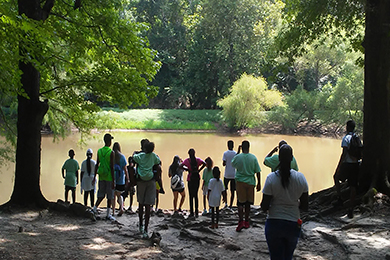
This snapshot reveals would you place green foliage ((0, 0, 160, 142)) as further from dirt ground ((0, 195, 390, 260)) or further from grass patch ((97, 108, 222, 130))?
grass patch ((97, 108, 222, 130))

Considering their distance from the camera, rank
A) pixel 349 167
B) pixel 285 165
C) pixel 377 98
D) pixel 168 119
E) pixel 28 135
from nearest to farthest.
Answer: pixel 285 165 → pixel 349 167 → pixel 377 98 → pixel 28 135 → pixel 168 119

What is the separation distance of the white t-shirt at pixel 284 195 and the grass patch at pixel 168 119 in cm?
3879

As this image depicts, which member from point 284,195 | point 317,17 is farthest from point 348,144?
point 317,17

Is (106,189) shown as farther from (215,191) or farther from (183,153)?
(183,153)

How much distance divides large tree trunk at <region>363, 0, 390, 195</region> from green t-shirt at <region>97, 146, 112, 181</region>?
523 centimetres

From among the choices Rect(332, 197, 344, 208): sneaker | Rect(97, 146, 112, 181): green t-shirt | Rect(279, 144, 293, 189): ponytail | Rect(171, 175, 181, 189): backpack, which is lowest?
Rect(332, 197, 344, 208): sneaker

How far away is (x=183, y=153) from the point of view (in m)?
27.0

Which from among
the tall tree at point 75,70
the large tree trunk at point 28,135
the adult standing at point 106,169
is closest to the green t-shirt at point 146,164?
the adult standing at point 106,169

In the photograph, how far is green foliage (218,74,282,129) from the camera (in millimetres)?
39875

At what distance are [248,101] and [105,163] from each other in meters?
32.7

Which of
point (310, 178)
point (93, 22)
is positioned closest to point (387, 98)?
point (93, 22)

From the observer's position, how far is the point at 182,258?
5996 mm

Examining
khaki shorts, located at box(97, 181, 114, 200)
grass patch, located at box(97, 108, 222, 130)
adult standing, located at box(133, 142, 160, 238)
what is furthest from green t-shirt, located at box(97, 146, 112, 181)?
grass patch, located at box(97, 108, 222, 130)

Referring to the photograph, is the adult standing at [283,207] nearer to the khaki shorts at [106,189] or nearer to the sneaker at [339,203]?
the khaki shorts at [106,189]
